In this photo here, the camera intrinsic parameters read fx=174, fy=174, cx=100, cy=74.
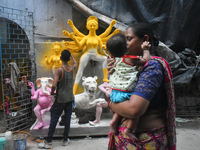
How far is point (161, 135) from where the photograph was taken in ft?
3.90

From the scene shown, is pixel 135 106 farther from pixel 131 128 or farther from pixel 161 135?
pixel 161 135

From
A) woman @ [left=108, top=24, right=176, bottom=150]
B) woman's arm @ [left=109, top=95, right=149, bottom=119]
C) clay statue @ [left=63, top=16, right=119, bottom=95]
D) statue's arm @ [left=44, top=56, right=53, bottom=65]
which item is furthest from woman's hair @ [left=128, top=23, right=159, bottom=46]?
statue's arm @ [left=44, top=56, right=53, bottom=65]

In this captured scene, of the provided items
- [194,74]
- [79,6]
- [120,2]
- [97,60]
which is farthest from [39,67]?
[194,74]

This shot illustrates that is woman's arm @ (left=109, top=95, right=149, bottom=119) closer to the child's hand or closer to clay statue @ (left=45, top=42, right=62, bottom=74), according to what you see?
the child's hand

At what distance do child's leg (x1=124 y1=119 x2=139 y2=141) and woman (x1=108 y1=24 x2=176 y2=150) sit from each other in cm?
3

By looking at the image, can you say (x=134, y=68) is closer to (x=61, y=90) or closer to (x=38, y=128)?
(x=61, y=90)

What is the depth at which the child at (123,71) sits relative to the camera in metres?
1.15

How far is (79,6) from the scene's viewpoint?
4836 mm

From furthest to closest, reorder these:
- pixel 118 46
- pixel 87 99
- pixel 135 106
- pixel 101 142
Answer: pixel 87 99 → pixel 101 142 → pixel 118 46 → pixel 135 106

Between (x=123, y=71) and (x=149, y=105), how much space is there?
0.29 metres

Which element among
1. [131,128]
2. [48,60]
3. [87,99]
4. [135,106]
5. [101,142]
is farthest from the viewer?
[48,60]

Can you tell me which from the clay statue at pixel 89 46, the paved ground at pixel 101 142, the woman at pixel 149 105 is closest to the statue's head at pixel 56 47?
the clay statue at pixel 89 46

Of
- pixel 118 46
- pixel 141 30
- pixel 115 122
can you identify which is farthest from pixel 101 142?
pixel 141 30

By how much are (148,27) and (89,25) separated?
300cm
